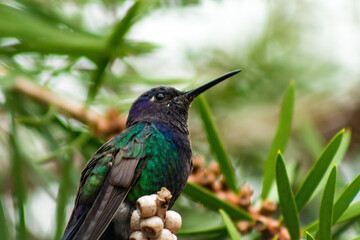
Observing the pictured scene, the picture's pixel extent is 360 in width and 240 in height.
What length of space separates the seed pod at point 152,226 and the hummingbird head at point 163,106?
787 millimetres

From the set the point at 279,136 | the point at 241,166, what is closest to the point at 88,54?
the point at 279,136

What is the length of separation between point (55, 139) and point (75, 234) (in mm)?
455

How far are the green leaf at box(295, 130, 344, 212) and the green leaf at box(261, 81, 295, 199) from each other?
175mm

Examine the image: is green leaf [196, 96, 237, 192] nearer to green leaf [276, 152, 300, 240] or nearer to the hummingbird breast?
the hummingbird breast

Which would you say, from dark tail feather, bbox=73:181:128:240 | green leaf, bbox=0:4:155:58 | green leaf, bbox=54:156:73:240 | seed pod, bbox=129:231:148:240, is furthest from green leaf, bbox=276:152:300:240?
green leaf, bbox=0:4:155:58

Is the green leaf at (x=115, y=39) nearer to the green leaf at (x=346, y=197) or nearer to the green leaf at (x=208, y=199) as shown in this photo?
the green leaf at (x=208, y=199)

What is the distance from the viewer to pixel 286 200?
114cm

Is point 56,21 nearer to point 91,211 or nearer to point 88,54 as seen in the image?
point 88,54

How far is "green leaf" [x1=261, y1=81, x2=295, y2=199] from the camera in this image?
1393mm

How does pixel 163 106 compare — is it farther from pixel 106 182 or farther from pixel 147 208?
pixel 147 208

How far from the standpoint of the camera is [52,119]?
5.78ft

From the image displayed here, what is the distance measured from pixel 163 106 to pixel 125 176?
50cm

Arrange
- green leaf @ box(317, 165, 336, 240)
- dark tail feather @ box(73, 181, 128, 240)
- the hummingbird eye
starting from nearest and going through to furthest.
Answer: green leaf @ box(317, 165, 336, 240) < dark tail feather @ box(73, 181, 128, 240) < the hummingbird eye

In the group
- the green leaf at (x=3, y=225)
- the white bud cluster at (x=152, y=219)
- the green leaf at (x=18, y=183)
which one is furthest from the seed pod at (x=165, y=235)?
the green leaf at (x=3, y=225)
